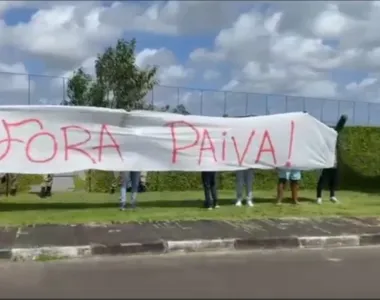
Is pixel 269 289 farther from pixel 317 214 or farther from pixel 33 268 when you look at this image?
pixel 317 214

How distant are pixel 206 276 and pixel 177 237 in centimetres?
246

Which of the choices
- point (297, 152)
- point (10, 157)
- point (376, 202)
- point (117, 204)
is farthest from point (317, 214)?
point (10, 157)

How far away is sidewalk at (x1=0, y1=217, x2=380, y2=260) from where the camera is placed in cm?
977

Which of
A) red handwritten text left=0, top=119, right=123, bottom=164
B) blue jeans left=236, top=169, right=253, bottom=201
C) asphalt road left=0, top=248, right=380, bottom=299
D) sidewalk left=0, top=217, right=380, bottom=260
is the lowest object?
asphalt road left=0, top=248, right=380, bottom=299

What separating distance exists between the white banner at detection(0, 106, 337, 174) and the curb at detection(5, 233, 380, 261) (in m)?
3.99

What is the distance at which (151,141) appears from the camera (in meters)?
14.1

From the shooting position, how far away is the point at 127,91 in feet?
103

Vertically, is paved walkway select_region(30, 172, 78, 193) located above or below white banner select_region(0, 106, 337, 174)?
below

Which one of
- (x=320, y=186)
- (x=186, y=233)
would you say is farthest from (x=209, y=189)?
(x=186, y=233)

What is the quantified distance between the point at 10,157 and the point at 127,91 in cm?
1812

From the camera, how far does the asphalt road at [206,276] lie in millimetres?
7039

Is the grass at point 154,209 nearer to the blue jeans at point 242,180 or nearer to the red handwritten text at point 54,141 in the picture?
the blue jeans at point 242,180

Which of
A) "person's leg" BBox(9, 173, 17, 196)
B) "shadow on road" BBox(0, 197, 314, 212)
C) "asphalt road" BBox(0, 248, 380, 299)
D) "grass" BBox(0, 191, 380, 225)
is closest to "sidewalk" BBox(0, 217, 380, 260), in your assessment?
"asphalt road" BBox(0, 248, 380, 299)

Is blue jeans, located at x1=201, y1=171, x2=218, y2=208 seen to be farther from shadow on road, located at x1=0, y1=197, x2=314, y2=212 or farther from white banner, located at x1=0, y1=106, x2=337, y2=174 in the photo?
shadow on road, located at x1=0, y1=197, x2=314, y2=212
